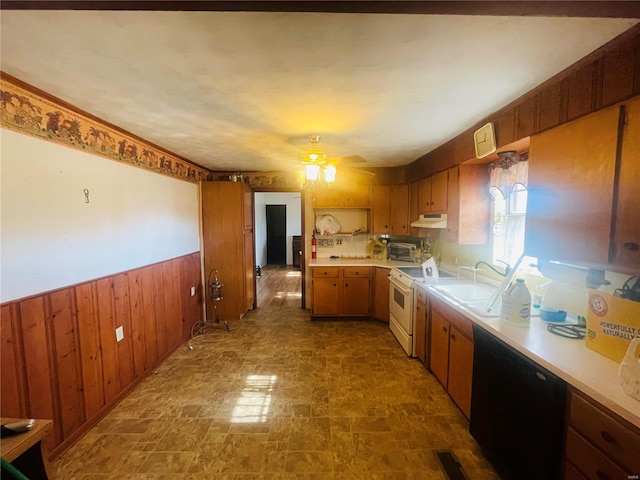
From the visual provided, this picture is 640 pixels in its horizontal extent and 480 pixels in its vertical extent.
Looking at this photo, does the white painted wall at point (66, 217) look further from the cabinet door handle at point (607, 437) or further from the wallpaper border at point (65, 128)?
the cabinet door handle at point (607, 437)

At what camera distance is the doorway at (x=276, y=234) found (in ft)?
30.8

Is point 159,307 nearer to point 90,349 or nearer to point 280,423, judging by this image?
point 90,349

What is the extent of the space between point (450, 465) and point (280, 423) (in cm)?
119

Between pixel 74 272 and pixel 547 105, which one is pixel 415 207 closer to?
pixel 547 105

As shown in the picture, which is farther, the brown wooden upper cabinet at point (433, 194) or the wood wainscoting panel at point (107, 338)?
the brown wooden upper cabinet at point (433, 194)

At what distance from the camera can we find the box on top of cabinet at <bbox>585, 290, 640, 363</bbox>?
124cm

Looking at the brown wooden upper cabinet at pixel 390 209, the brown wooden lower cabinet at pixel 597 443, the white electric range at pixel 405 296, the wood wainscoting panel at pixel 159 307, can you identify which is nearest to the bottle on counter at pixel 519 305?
the brown wooden lower cabinet at pixel 597 443

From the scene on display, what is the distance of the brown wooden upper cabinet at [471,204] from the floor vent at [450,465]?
177 centimetres

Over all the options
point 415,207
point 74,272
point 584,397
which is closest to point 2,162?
point 74,272

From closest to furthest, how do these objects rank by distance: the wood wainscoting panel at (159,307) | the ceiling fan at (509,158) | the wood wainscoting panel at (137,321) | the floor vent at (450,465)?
1. the floor vent at (450,465)
2. the ceiling fan at (509,158)
3. the wood wainscoting panel at (137,321)
4. the wood wainscoting panel at (159,307)

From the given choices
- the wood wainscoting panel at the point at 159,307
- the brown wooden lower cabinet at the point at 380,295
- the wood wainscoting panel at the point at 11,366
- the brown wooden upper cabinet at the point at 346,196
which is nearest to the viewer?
the wood wainscoting panel at the point at 11,366

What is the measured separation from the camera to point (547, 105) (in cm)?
166

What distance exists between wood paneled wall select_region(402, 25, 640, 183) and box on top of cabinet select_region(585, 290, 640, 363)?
3.06 feet

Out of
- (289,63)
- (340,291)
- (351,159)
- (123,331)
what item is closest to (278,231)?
(340,291)
